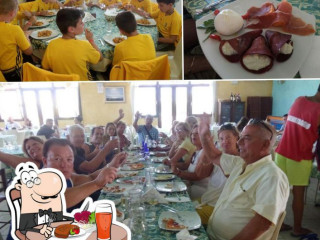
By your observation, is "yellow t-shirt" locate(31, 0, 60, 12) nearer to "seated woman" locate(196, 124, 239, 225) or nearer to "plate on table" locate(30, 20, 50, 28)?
"plate on table" locate(30, 20, 50, 28)

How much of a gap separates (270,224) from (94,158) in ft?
3.03

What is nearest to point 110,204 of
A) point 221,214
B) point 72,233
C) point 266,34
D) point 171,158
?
point 72,233

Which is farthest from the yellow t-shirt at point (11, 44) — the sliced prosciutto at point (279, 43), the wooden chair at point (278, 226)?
the wooden chair at point (278, 226)

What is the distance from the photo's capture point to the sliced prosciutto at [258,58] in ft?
4.49

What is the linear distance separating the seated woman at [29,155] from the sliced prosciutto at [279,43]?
→ 119 cm

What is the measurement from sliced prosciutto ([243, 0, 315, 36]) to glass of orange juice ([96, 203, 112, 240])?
1.12 m

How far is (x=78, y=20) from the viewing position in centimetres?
145

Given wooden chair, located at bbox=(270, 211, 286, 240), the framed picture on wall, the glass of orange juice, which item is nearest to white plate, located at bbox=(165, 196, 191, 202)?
the glass of orange juice

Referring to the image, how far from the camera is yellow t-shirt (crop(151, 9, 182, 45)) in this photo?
56.9 inches

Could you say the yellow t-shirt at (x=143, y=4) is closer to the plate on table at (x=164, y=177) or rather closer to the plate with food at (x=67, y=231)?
the plate on table at (x=164, y=177)

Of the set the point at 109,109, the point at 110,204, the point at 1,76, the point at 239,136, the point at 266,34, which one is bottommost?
the point at 110,204

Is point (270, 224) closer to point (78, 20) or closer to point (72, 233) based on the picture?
point (72, 233)

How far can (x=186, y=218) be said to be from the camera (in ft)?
5.20

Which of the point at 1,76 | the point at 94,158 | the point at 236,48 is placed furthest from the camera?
the point at 94,158
